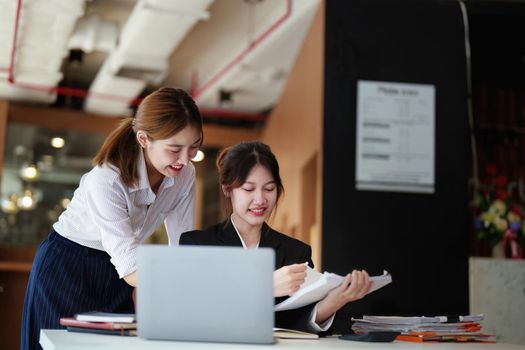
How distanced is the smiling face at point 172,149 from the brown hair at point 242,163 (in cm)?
18

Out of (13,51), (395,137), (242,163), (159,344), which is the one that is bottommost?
(159,344)

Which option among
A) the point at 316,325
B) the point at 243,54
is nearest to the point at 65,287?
the point at 316,325

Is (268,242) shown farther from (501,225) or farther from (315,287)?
(501,225)

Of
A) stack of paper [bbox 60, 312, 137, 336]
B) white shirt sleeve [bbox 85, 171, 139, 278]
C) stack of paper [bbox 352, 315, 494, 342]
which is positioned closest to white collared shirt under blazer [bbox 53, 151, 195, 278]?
white shirt sleeve [bbox 85, 171, 139, 278]

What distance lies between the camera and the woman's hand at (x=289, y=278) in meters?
1.91

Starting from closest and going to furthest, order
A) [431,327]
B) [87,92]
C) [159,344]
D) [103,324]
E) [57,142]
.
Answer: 1. [159,344]
2. [103,324]
3. [431,327]
4. [87,92]
5. [57,142]

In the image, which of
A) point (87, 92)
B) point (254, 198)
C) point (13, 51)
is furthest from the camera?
point (87, 92)

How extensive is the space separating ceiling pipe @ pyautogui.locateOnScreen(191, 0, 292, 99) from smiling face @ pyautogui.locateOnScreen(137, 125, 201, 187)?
3.45 m

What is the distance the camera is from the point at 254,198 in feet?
8.16

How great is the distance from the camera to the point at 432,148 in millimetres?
4395

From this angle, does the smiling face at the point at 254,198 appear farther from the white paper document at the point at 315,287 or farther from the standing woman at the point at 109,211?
the white paper document at the point at 315,287

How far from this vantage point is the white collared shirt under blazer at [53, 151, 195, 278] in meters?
2.21

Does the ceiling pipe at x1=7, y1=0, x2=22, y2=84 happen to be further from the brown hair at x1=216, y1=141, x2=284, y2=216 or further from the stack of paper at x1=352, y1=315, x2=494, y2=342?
the stack of paper at x1=352, y1=315, x2=494, y2=342

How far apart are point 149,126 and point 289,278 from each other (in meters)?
0.72
